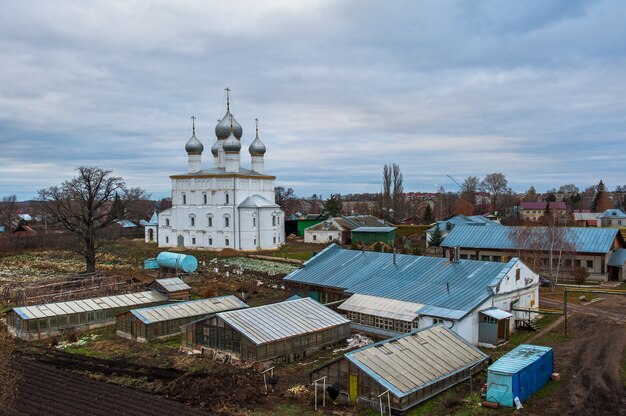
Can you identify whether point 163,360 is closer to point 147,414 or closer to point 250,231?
point 147,414

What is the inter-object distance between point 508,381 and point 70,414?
46.8 ft

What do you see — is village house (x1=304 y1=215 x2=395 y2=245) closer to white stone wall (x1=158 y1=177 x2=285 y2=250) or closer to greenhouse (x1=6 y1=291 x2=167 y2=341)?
white stone wall (x1=158 y1=177 x2=285 y2=250)

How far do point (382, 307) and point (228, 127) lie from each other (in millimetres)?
44517

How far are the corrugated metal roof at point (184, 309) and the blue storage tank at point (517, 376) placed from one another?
51.5ft

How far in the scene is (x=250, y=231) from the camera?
2441 inches

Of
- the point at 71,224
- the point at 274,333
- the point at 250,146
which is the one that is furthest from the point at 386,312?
the point at 250,146

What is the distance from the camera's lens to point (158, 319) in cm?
2639

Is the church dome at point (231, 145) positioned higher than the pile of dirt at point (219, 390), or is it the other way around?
the church dome at point (231, 145)

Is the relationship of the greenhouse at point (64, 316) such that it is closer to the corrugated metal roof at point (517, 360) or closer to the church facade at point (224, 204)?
the corrugated metal roof at point (517, 360)

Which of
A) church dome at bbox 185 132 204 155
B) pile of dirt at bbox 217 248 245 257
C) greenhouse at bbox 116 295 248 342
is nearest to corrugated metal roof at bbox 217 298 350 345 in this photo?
greenhouse at bbox 116 295 248 342

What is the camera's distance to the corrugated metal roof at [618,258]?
132 ft

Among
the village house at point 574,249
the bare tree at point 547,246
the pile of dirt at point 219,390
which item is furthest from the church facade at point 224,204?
the pile of dirt at point 219,390

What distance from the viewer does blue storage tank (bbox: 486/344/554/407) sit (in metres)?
17.0

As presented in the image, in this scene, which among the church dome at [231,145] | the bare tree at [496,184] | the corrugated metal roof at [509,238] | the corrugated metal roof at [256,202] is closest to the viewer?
the corrugated metal roof at [509,238]
